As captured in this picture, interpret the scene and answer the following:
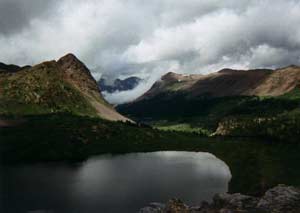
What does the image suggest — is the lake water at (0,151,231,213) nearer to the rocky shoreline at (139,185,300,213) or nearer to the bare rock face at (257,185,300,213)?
the rocky shoreline at (139,185,300,213)

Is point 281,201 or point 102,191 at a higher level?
point 281,201

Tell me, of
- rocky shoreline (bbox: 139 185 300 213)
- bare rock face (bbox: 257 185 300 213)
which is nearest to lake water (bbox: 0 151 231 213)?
rocky shoreline (bbox: 139 185 300 213)

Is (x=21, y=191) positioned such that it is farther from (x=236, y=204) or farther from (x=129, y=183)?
(x=236, y=204)

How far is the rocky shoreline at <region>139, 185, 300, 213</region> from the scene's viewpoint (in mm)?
106938

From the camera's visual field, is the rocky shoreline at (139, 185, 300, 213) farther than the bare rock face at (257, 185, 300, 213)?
Yes

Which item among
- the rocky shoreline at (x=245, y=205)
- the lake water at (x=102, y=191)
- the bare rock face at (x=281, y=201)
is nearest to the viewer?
the bare rock face at (x=281, y=201)

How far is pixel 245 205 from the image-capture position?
372 feet

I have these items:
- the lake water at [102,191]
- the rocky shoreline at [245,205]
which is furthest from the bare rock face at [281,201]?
the lake water at [102,191]

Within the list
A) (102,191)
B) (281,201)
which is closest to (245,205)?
(281,201)

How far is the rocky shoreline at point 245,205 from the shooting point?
106938 mm

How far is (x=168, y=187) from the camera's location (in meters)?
164

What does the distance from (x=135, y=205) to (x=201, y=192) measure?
32995 mm

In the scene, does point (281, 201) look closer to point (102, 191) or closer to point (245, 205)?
point (245, 205)

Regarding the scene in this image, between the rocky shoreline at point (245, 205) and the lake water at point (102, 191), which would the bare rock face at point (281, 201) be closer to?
the rocky shoreline at point (245, 205)
